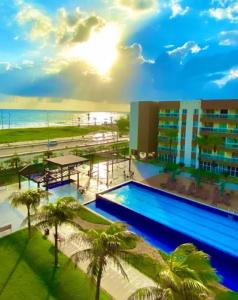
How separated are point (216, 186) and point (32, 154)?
34.7 meters

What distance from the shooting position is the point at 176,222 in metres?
24.6

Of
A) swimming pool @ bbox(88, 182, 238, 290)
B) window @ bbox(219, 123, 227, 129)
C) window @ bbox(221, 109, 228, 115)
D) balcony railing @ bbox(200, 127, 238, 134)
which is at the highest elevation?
window @ bbox(221, 109, 228, 115)

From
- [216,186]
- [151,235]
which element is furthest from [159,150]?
[151,235]

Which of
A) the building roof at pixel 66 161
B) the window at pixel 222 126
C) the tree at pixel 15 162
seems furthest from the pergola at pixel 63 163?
the window at pixel 222 126

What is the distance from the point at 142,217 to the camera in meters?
23.5

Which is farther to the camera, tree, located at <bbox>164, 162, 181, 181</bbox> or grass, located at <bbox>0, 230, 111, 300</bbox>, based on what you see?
tree, located at <bbox>164, 162, 181, 181</bbox>

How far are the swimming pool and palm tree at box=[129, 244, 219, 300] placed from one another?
8.71 m

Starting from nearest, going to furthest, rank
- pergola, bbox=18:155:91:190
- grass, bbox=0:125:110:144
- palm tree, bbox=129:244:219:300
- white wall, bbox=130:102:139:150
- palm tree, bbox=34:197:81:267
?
palm tree, bbox=129:244:219:300 → palm tree, bbox=34:197:81:267 → pergola, bbox=18:155:91:190 → white wall, bbox=130:102:139:150 → grass, bbox=0:125:110:144

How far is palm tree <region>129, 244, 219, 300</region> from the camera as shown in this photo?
820 centimetres

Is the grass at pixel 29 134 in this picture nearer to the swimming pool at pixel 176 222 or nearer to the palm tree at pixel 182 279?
the swimming pool at pixel 176 222

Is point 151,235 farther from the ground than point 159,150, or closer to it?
closer to it

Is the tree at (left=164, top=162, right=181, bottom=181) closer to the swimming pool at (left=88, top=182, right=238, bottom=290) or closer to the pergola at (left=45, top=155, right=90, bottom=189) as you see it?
the swimming pool at (left=88, top=182, right=238, bottom=290)

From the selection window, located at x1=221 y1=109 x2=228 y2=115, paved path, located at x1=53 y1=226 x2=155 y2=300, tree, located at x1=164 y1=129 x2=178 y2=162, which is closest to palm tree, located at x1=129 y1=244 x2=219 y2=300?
paved path, located at x1=53 y1=226 x2=155 y2=300

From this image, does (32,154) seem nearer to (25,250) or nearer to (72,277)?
(25,250)
